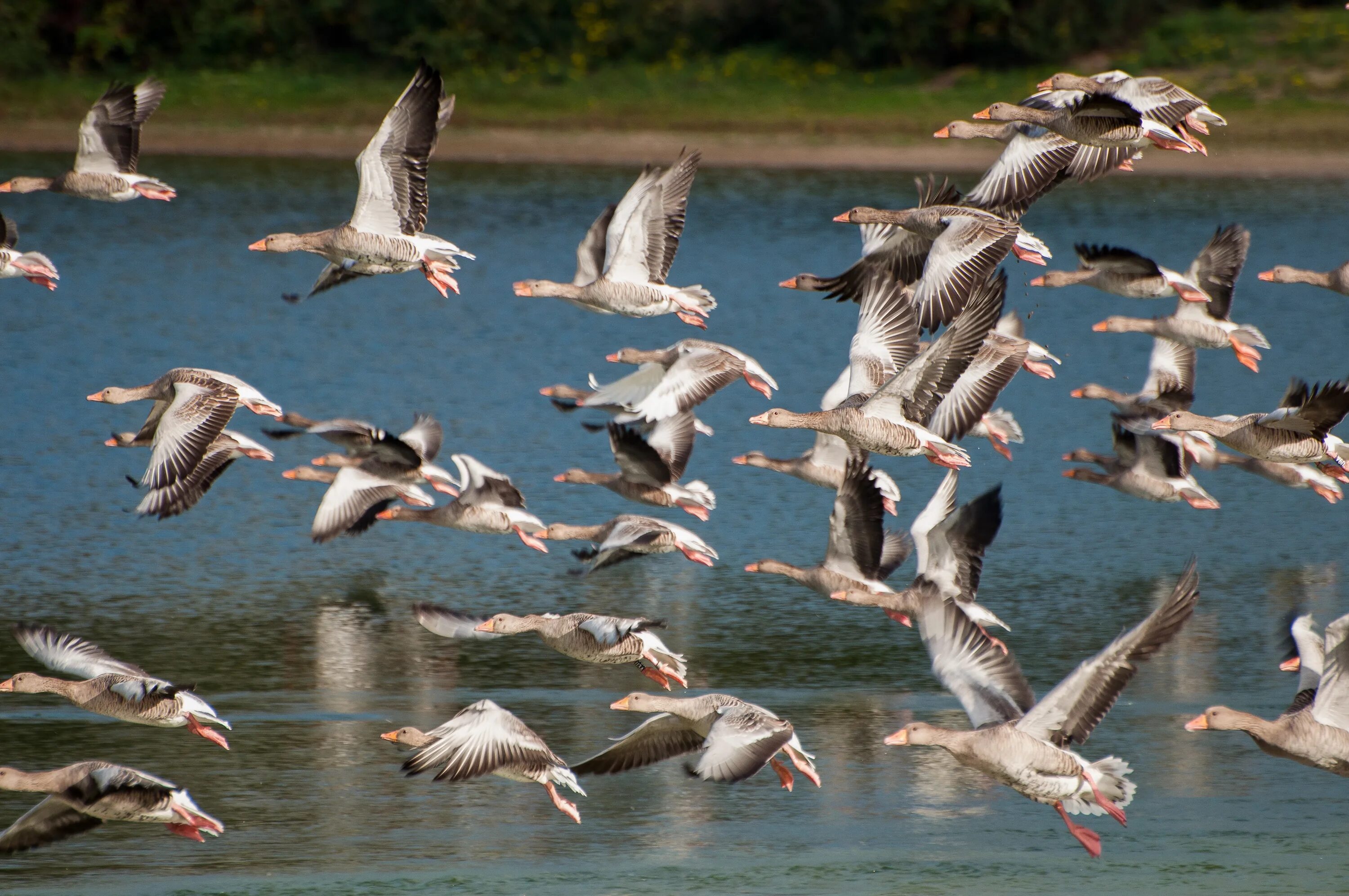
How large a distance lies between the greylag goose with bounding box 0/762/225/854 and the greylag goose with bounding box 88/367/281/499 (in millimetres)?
2826

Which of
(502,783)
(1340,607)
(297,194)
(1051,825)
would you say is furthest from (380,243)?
(297,194)

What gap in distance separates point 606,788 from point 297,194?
24.6 meters

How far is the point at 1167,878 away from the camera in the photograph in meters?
10.3

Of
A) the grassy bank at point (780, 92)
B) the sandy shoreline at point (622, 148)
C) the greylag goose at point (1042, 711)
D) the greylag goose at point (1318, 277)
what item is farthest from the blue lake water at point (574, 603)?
the grassy bank at point (780, 92)

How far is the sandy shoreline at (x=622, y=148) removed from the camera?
1430 inches

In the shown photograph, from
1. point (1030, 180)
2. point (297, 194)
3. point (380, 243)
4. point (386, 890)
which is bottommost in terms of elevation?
point (297, 194)

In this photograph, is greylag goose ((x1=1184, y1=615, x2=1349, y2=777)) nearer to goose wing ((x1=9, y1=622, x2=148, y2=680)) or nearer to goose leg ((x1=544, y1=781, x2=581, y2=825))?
goose leg ((x1=544, y1=781, x2=581, y2=825))

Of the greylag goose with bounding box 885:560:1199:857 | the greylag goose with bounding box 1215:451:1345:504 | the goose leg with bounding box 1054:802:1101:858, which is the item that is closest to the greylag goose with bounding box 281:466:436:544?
the greylag goose with bounding box 885:560:1199:857

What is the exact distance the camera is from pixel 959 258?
462 inches

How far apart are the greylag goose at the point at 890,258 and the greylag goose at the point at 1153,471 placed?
3676 mm

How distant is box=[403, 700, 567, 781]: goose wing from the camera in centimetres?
968

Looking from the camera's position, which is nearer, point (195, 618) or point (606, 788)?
point (606, 788)

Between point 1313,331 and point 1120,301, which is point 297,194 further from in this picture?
point 1313,331

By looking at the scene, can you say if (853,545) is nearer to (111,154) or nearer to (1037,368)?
(1037,368)
